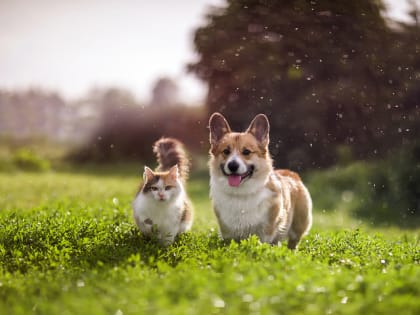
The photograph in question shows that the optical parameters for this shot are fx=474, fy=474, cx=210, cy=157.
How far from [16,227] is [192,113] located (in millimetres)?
21605

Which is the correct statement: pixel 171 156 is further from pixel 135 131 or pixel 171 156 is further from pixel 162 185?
pixel 135 131

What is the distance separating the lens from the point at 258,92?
612 inches

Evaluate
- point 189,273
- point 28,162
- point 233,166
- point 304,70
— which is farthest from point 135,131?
point 189,273

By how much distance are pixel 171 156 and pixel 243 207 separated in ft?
6.21

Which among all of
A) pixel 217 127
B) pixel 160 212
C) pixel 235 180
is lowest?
pixel 160 212

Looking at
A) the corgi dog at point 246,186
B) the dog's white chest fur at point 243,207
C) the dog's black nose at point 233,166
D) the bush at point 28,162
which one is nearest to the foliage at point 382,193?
the corgi dog at point 246,186

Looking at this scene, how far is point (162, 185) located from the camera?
623 centimetres

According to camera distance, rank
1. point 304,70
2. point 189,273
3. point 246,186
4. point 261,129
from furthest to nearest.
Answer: point 304,70
point 261,129
point 246,186
point 189,273

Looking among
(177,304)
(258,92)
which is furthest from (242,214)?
(258,92)

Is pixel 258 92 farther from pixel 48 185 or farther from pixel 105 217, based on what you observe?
pixel 105 217

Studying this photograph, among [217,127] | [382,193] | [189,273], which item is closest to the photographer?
[189,273]

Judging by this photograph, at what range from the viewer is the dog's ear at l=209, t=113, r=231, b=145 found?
20.9ft

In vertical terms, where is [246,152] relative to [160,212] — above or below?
above

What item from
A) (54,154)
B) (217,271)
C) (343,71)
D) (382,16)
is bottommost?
(54,154)
